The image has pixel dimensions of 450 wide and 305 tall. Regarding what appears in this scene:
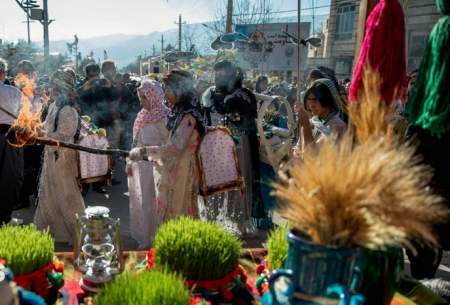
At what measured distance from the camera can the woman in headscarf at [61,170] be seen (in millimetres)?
3742

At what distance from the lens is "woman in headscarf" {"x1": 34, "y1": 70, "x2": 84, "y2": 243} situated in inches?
147

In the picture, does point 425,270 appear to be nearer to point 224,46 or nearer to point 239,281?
point 239,281

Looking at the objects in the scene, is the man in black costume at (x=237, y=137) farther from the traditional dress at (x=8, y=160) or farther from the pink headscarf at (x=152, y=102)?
the traditional dress at (x=8, y=160)

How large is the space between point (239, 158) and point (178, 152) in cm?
115

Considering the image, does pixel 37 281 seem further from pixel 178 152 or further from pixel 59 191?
pixel 59 191

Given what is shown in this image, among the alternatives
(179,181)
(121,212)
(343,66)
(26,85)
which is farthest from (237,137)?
(343,66)

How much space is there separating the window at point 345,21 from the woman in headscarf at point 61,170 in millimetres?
23922

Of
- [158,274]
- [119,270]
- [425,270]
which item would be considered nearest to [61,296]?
[119,270]

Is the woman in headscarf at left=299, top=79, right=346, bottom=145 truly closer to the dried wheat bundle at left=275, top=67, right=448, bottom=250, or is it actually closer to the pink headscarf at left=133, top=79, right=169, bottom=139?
the pink headscarf at left=133, top=79, right=169, bottom=139

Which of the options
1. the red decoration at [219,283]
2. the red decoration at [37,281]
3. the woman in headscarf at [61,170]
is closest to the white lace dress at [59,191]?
the woman in headscarf at [61,170]

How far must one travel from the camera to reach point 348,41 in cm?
2527

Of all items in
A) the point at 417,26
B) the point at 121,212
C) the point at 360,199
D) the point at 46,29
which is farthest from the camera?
the point at 46,29

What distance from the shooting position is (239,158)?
14.5 feet

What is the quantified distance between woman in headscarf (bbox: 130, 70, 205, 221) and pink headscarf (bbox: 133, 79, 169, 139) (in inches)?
10.2
